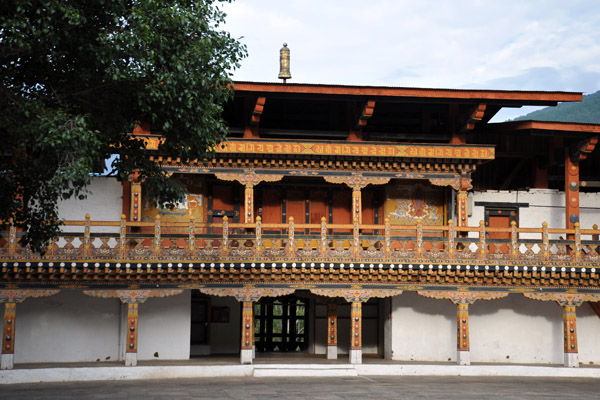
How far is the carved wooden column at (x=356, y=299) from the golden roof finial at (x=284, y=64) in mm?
8745

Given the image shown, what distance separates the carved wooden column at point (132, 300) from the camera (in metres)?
20.8

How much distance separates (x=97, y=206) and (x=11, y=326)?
4.51 metres

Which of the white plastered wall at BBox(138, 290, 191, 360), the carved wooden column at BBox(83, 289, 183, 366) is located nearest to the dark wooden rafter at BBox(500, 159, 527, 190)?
the white plastered wall at BBox(138, 290, 191, 360)

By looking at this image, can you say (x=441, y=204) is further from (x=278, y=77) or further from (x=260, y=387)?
(x=260, y=387)

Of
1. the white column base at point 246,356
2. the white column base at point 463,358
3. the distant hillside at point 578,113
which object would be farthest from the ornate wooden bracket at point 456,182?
the distant hillside at point 578,113

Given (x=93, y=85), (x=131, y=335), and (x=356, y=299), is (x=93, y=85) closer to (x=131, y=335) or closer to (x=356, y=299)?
(x=131, y=335)

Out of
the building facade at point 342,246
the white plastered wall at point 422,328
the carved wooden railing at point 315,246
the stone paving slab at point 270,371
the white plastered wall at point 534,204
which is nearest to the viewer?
the stone paving slab at point 270,371

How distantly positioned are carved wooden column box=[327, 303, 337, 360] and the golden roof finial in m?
8.47

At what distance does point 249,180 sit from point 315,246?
2.85 meters

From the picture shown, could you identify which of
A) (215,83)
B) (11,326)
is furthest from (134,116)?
(11,326)

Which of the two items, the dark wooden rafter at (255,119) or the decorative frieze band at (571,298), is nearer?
the dark wooden rafter at (255,119)

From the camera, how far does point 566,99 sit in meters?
22.5

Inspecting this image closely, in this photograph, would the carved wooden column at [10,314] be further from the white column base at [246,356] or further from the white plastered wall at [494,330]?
the white plastered wall at [494,330]

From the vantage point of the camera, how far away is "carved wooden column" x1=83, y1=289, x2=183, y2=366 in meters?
20.8
